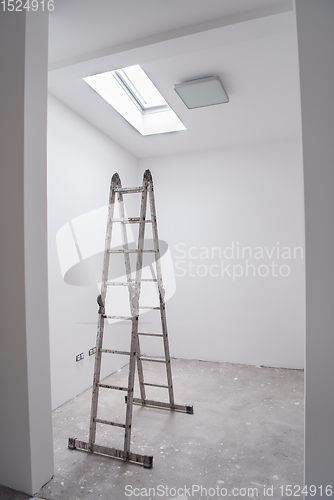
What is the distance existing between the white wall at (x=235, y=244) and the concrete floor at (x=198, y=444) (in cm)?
72

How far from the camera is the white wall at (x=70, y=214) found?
319 centimetres

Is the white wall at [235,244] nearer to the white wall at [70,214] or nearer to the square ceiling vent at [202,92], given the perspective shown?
the white wall at [70,214]

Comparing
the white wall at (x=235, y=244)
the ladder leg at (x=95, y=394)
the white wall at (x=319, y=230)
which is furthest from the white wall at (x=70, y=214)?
the white wall at (x=319, y=230)

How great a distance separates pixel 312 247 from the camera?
169 centimetres

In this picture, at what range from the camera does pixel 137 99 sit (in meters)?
3.80

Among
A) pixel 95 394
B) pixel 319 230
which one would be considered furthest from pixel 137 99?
pixel 95 394

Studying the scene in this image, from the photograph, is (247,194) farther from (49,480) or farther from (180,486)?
(49,480)

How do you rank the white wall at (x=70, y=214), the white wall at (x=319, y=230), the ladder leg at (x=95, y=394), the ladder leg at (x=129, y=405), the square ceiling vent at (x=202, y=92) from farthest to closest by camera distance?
the white wall at (x=70, y=214)
the square ceiling vent at (x=202, y=92)
the ladder leg at (x=95, y=394)
the ladder leg at (x=129, y=405)
the white wall at (x=319, y=230)

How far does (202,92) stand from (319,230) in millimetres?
1969

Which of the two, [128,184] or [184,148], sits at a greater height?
[184,148]

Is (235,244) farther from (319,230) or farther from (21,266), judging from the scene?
(21,266)

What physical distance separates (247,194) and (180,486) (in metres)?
3.50

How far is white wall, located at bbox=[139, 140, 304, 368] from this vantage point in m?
4.33

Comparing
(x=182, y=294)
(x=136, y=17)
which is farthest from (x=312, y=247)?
(x=182, y=294)
